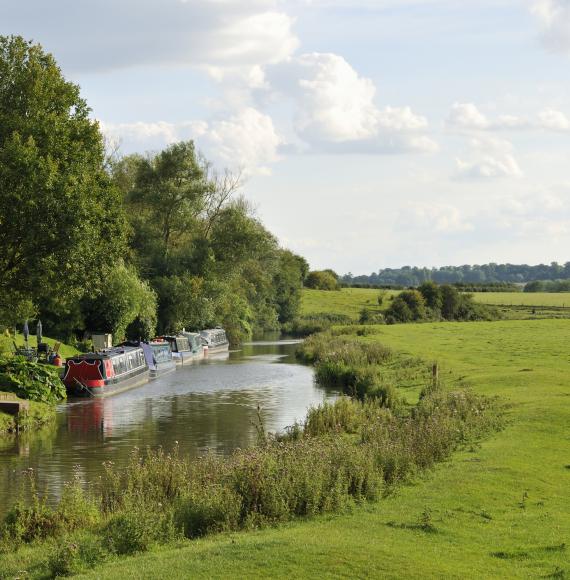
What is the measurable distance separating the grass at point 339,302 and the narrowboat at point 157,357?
179ft

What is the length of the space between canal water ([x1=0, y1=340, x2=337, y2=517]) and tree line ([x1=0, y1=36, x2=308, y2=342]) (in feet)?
17.7

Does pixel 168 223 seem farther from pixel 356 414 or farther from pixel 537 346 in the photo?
pixel 356 414

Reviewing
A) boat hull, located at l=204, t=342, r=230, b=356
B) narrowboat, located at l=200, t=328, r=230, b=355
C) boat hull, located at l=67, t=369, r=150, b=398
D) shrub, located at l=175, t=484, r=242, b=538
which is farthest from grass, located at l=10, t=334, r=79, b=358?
shrub, located at l=175, t=484, r=242, b=538

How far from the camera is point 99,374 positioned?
128ft

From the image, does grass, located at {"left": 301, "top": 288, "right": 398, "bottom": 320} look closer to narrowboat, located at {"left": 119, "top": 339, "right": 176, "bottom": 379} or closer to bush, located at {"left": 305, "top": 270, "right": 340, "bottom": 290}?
bush, located at {"left": 305, "top": 270, "right": 340, "bottom": 290}

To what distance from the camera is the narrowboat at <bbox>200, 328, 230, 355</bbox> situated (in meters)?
70.5

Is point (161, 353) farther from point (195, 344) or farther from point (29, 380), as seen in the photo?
point (29, 380)

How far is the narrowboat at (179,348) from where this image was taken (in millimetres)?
61062

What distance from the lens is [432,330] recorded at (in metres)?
75.2

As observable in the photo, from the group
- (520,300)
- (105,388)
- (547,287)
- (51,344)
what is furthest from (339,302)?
(105,388)

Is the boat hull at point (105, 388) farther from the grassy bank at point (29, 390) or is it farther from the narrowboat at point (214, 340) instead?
the narrowboat at point (214, 340)

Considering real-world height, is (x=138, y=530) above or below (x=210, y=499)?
below

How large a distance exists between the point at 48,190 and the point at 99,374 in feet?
42.1

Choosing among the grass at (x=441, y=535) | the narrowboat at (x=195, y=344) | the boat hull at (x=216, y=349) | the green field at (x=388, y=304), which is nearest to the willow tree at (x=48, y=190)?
the grass at (x=441, y=535)
